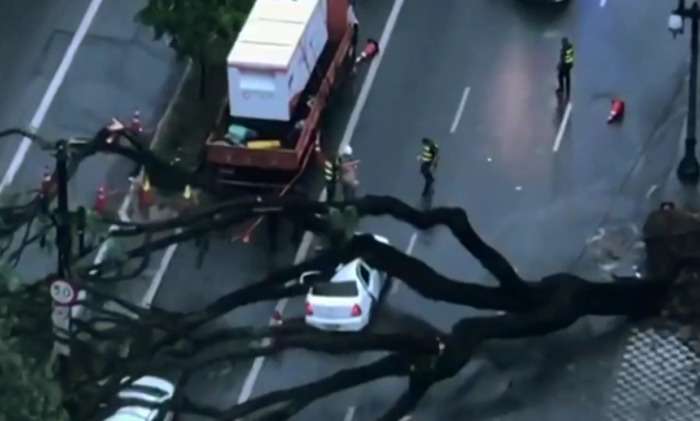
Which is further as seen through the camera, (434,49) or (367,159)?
(434,49)

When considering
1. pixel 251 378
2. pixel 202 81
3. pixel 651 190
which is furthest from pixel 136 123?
pixel 651 190

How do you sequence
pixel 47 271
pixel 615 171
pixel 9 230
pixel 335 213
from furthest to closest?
pixel 615 171, pixel 47 271, pixel 335 213, pixel 9 230

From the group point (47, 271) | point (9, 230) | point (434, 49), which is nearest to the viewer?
point (9, 230)

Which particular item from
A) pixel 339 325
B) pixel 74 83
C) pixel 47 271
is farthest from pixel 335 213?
pixel 74 83

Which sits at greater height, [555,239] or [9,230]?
[9,230]

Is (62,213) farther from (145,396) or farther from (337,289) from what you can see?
(337,289)

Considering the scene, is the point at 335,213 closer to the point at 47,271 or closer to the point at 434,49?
the point at 47,271

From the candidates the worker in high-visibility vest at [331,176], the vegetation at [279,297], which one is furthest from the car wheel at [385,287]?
the worker in high-visibility vest at [331,176]
